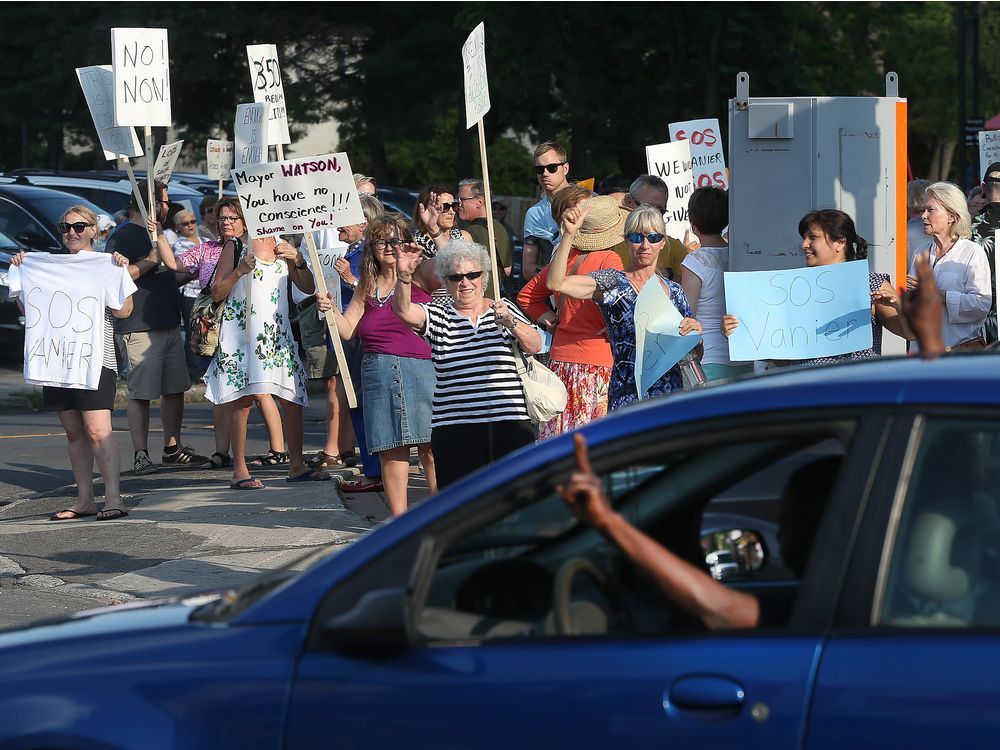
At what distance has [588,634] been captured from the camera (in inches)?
125

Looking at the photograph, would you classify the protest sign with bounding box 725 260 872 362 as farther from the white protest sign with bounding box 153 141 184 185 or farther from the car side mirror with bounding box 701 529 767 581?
the white protest sign with bounding box 153 141 184 185

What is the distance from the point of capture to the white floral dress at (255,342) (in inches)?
428

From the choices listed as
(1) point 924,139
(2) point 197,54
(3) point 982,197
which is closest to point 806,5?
(2) point 197,54

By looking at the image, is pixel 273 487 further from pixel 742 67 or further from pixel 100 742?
pixel 742 67

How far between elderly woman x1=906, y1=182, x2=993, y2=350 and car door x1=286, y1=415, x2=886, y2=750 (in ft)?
16.3

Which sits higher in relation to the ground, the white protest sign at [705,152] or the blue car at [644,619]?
the white protest sign at [705,152]

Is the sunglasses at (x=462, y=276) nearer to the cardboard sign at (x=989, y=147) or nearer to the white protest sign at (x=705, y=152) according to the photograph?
the white protest sign at (x=705, y=152)

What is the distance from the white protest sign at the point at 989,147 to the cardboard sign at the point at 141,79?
7.14 meters

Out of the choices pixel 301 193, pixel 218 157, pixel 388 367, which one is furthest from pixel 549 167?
pixel 218 157

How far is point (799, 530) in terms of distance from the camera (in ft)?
10.7

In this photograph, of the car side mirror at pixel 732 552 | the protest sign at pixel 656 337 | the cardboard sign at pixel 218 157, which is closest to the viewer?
the car side mirror at pixel 732 552

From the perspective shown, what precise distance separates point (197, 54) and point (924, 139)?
85.7ft

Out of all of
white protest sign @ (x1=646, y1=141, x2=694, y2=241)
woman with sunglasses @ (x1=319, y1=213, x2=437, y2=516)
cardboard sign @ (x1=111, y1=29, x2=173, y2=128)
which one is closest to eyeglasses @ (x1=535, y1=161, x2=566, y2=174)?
white protest sign @ (x1=646, y1=141, x2=694, y2=241)

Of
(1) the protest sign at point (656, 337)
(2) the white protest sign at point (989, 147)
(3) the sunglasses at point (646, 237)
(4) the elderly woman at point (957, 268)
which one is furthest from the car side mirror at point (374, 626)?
(2) the white protest sign at point (989, 147)
